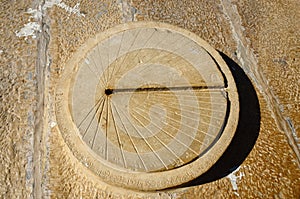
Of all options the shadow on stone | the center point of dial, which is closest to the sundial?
the center point of dial

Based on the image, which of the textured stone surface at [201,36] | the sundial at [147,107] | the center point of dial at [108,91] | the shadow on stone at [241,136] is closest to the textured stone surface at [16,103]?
the textured stone surface at [201,36]

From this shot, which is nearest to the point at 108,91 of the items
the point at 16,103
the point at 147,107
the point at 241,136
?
the point at 147,107

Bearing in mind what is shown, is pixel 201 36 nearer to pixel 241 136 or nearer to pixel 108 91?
pixel 241 136

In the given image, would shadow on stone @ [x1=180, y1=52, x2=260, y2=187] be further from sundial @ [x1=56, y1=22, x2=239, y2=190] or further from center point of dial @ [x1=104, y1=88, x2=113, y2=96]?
center point of dial @ [x1=104, y1=88, x2=113, y2=96]

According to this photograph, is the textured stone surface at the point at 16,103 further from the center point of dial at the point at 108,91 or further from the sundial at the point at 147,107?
the center point of dial at the point at 108,91

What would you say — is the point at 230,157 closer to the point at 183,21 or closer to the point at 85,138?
the point at 85,138

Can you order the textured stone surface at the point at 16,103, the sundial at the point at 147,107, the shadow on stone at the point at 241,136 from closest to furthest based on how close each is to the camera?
the sundial at the point at 147,107 < the shadow on stone at the point at 241,136 < the textured stone surface at the point at 16,103
